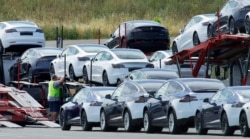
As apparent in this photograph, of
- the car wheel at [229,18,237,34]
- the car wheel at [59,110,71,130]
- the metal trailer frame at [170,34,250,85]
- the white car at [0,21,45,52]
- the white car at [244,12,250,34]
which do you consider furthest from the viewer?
the white car at [0,21,45,52]

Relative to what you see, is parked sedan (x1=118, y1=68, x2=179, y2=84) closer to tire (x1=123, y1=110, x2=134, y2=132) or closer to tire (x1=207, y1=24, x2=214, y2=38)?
tire (x1=207, y1=24, x2=214, y2=38)

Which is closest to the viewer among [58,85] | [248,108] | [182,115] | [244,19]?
[248,108]

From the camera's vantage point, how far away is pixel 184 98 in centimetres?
3091

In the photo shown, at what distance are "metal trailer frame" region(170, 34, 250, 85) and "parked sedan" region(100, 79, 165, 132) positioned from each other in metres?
5.73

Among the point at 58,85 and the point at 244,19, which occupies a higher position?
the point at 244,19

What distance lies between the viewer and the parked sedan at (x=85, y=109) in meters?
35.1

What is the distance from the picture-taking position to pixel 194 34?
45.2 m

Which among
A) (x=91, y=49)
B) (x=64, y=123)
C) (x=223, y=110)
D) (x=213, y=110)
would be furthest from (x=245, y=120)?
(x=91, y=49)

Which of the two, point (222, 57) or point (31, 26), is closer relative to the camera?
point (222, 57)

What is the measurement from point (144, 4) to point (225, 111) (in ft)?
188

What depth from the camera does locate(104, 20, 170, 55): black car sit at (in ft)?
164

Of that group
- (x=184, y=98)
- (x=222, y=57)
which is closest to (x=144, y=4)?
(x=222, y=57)

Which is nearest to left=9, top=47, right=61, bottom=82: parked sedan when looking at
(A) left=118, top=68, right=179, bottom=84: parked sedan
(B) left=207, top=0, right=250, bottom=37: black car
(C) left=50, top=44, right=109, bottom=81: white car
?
(C) left=50, top=44, right=109, bottom=81: white car

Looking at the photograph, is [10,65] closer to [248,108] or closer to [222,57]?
[222,57]
